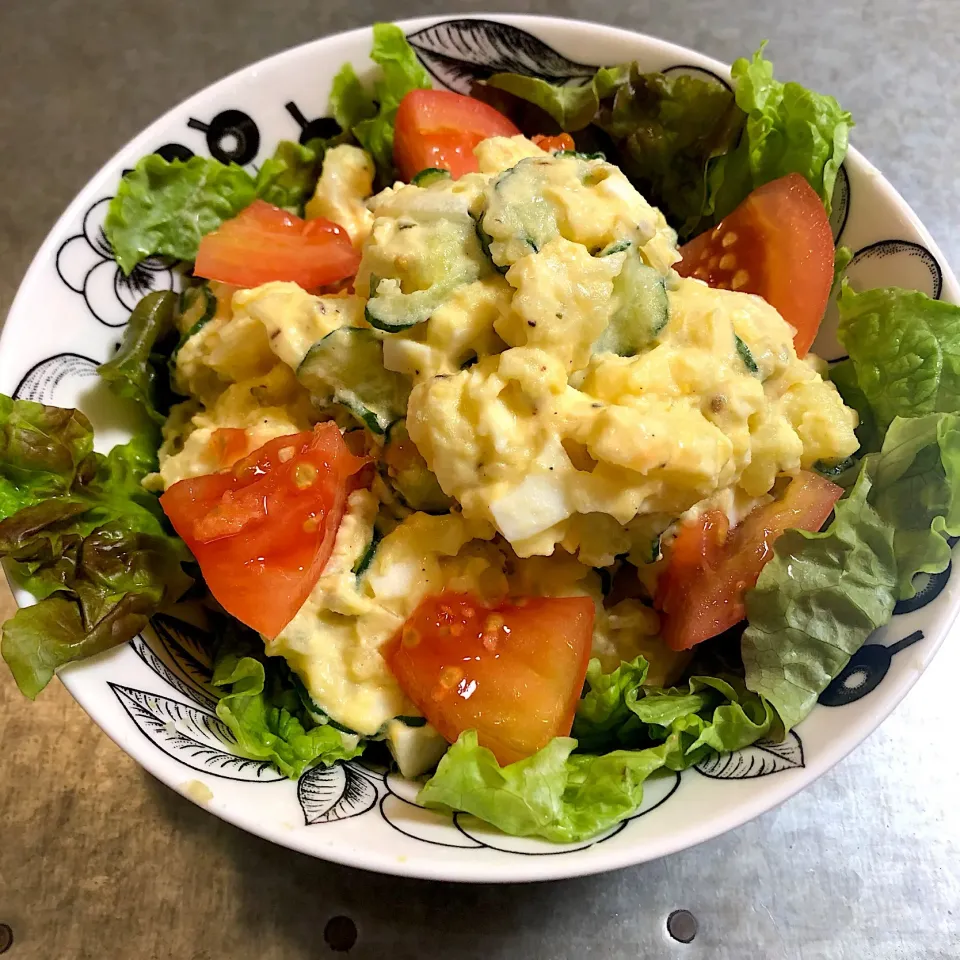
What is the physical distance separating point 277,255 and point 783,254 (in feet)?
3.86

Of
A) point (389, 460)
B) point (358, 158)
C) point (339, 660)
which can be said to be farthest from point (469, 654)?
point (358, 158)

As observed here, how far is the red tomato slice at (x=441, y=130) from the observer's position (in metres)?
2.13

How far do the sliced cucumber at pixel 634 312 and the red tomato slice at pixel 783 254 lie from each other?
402mm

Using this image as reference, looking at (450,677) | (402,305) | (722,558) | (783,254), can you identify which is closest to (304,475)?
(402,305)

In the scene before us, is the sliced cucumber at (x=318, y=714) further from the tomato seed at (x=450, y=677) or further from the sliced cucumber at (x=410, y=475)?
the sliced cucumber at (x=410, y=475)

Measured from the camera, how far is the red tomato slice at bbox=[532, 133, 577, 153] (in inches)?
83.8

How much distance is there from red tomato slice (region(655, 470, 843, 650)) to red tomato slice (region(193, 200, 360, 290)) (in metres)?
1.00

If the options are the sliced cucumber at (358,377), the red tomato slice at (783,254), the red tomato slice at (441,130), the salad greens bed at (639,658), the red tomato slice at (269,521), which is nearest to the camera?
the salad greens bed at (639,658)

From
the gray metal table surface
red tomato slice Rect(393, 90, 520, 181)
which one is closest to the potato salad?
red tomato slice Rect(393, 90, 520, 181)

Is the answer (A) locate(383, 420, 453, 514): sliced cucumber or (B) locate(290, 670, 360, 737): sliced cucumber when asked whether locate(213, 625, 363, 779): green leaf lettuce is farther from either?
(A) locate(383, 420, 453, 514): sliced cucumber

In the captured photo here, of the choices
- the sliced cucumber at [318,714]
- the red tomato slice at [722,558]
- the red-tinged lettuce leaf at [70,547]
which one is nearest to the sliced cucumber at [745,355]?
the red tomato slice at [722,558]

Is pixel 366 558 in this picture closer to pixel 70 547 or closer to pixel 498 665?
pixel 498 665

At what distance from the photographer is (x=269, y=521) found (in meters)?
1.68

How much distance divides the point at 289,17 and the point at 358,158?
1624 millimetres
